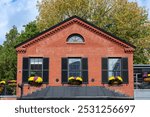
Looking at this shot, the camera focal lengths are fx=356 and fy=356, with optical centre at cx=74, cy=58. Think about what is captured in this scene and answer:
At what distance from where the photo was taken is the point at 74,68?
27.5 meters

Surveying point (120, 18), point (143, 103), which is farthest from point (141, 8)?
point (143, 103)

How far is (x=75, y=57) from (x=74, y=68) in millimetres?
870

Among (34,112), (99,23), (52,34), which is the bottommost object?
(34,112)

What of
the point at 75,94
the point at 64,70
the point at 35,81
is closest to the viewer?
the point at 75,94

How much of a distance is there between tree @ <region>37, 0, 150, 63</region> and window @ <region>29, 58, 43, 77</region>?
17.2 metres

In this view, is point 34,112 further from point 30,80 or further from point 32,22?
point 32,22

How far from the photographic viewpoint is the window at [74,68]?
89.6 ft

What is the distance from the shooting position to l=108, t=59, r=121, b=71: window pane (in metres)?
→ 27.4

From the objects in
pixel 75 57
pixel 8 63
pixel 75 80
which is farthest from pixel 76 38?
pixel 8 63

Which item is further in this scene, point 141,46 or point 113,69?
point 141,46

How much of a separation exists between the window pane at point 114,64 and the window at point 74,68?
1.84 m

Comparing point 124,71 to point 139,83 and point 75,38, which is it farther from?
point 75,38

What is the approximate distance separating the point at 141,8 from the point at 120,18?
373cm

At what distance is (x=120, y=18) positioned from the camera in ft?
144
